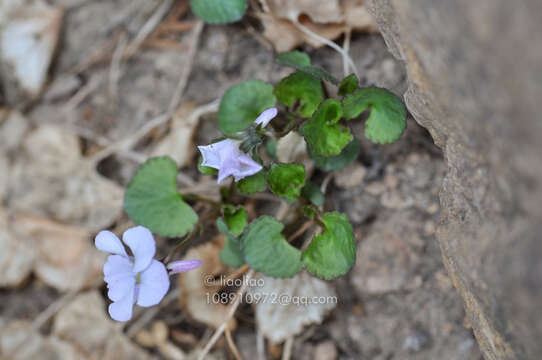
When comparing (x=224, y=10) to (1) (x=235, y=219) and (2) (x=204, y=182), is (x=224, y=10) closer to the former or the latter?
(2) (x=204, y=182)

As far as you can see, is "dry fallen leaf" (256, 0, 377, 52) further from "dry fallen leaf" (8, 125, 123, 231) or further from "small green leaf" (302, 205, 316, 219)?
"dry fallen leaf" (8, 125, 123, 231)

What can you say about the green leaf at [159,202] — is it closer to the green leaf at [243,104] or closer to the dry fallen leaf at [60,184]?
the green leaf at [243,104]

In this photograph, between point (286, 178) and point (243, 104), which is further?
point (243, 104)

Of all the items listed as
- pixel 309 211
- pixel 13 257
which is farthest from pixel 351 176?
pixel 13 257

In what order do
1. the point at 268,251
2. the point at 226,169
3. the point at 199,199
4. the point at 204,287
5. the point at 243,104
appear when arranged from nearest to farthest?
the point at 226,169 → the point at 268,251 → the point at 243,104 → the point at 199,199 → the point at 204,287

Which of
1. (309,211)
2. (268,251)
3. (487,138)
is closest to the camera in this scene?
(487,138)

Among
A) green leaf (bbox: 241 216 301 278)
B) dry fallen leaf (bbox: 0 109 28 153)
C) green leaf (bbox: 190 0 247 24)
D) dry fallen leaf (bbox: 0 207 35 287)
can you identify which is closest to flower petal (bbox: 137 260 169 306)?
green leaf (bbox: 241 216 301 278)

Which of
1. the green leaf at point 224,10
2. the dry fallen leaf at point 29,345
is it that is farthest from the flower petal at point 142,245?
the dry fallen leaf at point 29,345
